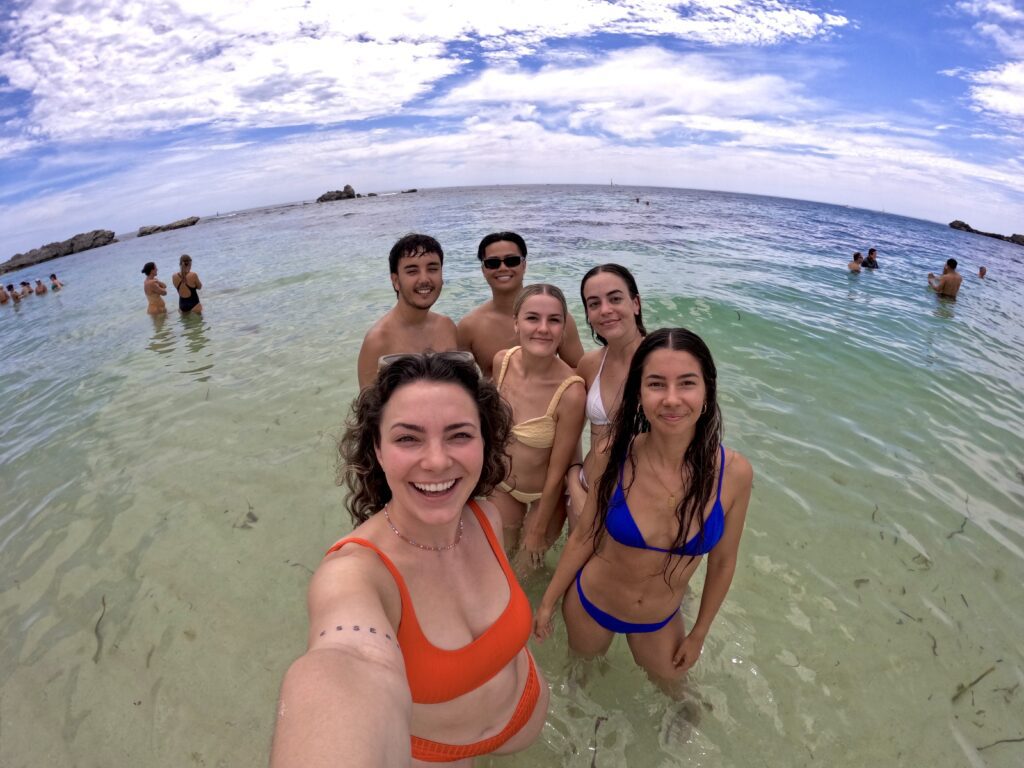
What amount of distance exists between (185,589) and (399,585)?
3.19 meters

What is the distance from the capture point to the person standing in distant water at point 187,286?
12825 mm

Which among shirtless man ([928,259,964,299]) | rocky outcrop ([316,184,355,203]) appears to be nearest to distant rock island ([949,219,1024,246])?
shirtless man ([928,259,964,299])

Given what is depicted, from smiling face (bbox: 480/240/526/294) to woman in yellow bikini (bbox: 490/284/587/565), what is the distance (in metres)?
0.74

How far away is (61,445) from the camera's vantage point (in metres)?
6.20

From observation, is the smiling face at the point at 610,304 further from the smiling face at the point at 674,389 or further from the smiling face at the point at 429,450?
the smiling face at the point at 429,450

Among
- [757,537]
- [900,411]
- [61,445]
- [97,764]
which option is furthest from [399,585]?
[900,411]

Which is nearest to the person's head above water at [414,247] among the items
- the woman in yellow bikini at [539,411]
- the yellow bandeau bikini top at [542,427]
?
the woman in yellow bikini at [539,411]

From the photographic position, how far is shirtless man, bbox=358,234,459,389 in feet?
12.2

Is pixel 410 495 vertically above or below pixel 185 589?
above

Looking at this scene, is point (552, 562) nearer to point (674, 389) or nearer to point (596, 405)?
point (596, 405)

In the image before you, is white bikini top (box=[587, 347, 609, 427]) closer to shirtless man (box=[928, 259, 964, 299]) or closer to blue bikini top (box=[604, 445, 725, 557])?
blue bikini top (box=[604, 445, 725, 557])

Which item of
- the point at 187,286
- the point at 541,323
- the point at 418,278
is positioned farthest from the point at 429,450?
the point at 187,286

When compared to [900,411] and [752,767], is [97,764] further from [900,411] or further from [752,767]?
[900,411]

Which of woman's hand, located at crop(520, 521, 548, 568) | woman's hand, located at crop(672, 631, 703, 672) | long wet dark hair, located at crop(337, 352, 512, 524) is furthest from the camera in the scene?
woman's hand, located at crop(520, 521, 548, 568)
